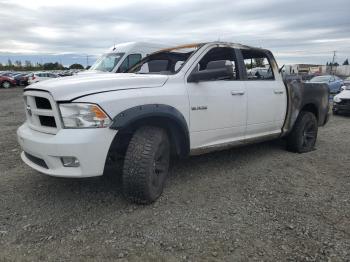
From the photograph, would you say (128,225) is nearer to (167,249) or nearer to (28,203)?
(167,249)

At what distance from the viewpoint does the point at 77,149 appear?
310 cm

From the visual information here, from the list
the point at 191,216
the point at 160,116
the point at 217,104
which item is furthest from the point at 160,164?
the point at 217,104

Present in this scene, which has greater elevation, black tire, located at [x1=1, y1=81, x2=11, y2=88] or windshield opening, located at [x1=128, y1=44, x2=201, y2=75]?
windshield opening, located at [x1=128, y1=44, x2=201, y2=75]

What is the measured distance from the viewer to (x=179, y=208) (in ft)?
11.8

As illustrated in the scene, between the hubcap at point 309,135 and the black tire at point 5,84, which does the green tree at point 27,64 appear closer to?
the black tire at point 5,84

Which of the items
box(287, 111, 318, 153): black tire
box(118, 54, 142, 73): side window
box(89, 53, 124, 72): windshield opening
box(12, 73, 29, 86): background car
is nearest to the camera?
box(287, 111, 318, 153): black tire

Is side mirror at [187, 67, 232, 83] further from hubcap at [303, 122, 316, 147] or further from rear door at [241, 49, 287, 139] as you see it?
hubcap at [303, 122, 316, 147]

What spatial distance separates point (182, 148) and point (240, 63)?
1639 mm

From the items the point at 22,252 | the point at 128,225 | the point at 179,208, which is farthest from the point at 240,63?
the point at 22,252

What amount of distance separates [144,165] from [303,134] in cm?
361

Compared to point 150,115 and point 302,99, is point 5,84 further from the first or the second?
point 150,115

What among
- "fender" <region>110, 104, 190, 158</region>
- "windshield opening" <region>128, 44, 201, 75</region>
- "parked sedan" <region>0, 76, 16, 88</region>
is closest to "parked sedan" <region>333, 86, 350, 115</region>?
"windshield opening" <region>128, 44, 201, 75</region>

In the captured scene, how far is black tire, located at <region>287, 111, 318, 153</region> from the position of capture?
5848 mm

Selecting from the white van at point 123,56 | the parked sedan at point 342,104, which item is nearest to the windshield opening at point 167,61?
the white van at point 123,56
